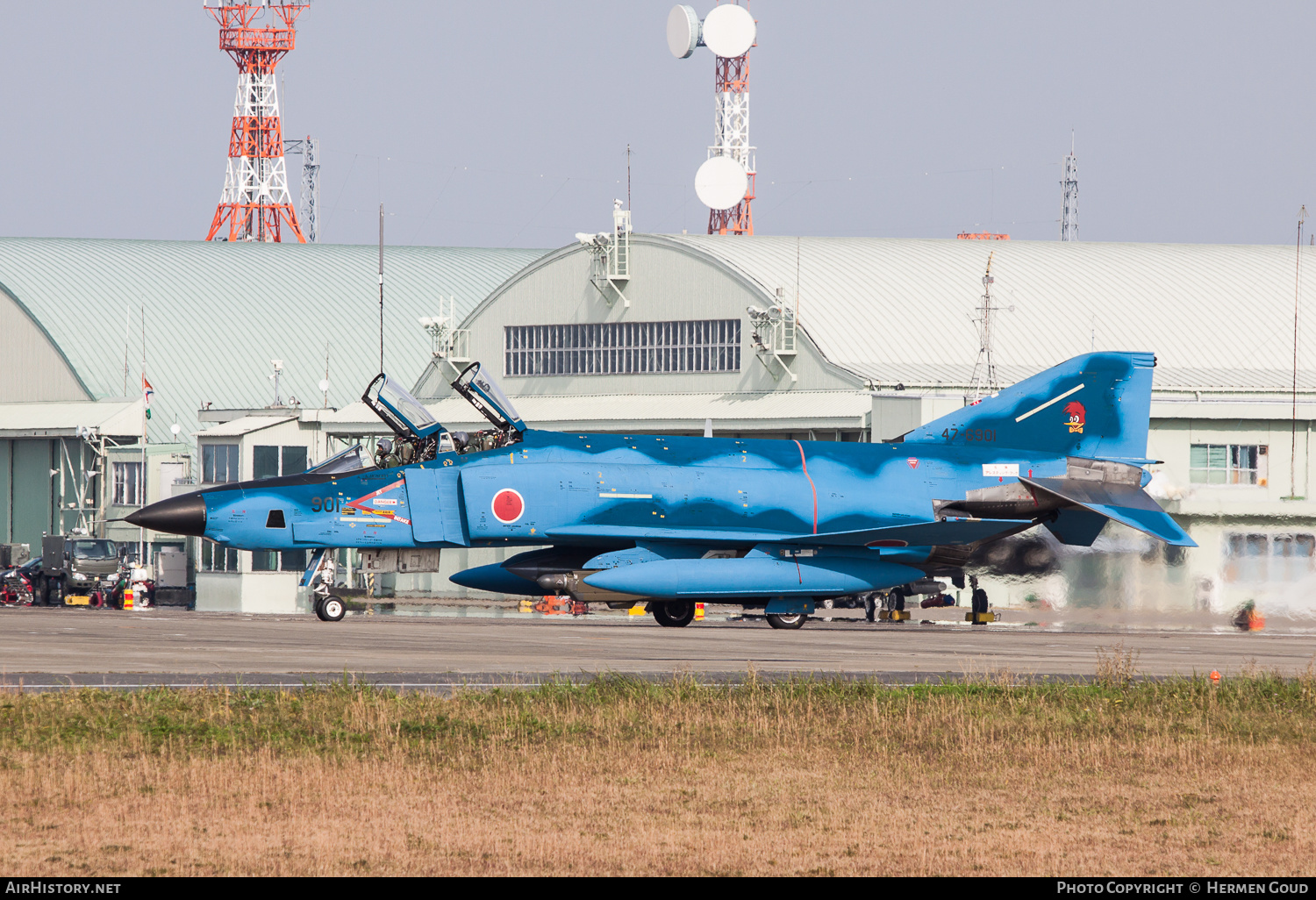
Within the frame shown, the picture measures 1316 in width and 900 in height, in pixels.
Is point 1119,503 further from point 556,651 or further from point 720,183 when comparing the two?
point 720,183

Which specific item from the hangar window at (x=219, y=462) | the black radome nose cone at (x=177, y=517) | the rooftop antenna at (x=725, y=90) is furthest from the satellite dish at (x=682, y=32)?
the black radome nose cone at (x=177, y=517)

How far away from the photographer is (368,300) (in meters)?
85.7

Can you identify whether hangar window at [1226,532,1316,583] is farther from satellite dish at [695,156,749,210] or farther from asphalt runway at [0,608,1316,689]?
satellite dish at [695,156,749,210]

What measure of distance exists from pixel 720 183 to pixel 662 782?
6071 centimetres

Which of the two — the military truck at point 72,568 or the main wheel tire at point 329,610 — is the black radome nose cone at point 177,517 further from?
the military truck at point 72,568

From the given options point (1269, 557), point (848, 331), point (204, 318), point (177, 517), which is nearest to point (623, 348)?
point (848, 331)

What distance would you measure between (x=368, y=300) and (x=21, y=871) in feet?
253

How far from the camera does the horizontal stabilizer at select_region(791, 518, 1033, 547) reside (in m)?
31.0

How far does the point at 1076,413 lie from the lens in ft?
110

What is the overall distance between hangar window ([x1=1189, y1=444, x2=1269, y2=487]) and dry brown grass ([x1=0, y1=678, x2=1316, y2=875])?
28836 mm

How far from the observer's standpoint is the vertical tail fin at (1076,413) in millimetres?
33438

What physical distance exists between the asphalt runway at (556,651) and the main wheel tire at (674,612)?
16.3 inches

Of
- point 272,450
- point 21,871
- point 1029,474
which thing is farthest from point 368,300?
point 21,871

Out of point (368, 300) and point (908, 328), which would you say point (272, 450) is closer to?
point (908, 328)
